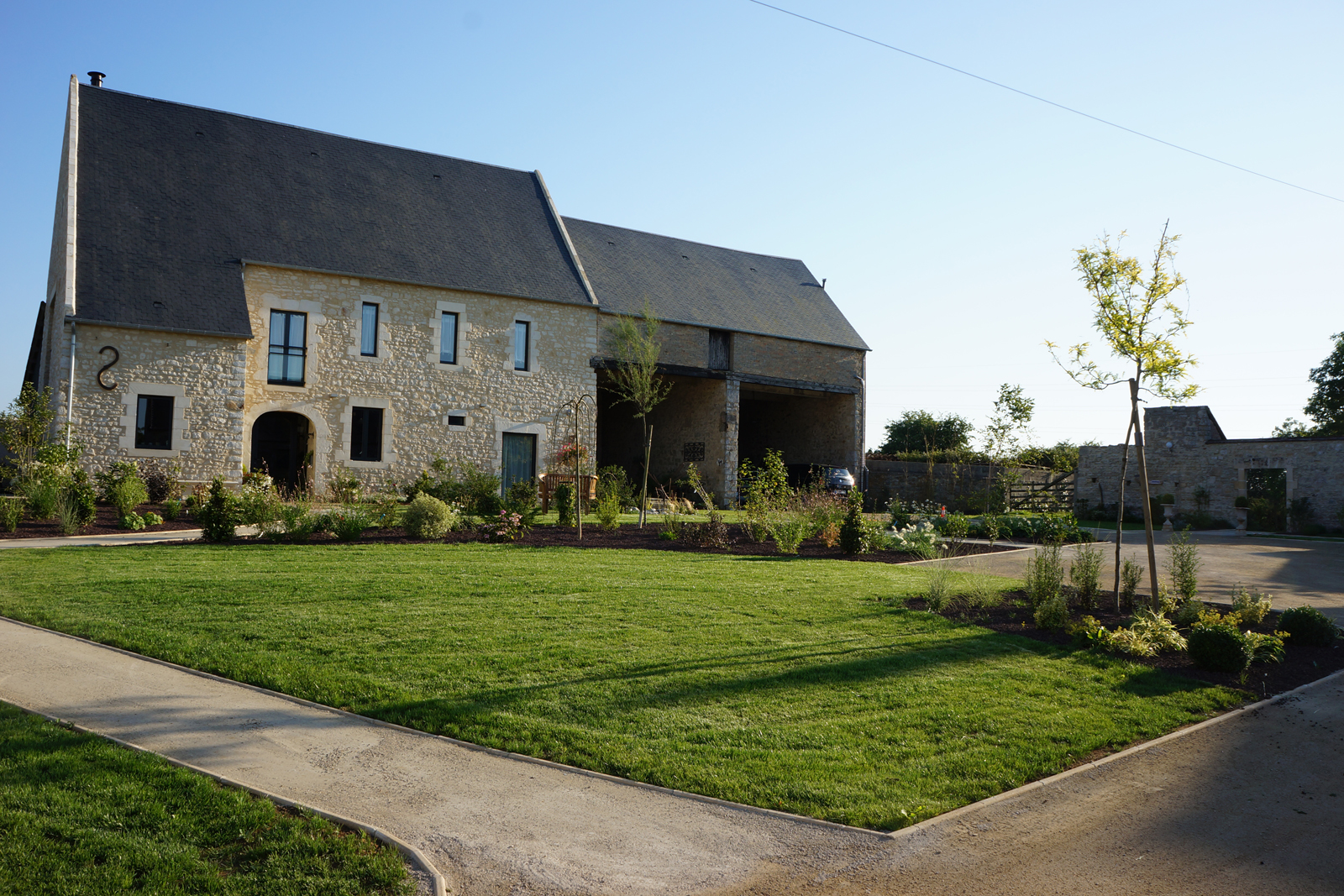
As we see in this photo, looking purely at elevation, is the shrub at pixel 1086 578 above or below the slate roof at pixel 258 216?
below

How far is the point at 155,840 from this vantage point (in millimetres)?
3191

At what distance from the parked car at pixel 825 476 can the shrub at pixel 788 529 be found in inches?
433

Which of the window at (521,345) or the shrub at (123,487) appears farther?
the window at (521,345)

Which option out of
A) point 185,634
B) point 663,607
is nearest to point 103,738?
point 185,634

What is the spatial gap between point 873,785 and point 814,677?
1693 millimetres

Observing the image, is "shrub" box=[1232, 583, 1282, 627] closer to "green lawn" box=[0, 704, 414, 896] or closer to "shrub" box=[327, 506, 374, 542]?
"green lawn" box=[0, 704, 414, 896]

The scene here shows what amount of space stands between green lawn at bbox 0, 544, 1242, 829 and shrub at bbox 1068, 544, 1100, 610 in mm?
1680

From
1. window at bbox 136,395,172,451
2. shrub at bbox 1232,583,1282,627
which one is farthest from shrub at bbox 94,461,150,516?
shrub at bbox 1232,583,1282,627

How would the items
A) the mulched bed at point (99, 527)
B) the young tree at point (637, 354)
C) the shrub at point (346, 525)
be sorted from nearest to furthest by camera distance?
the shrub at point (346, 525), the mulched bed at point (99, 527), the young tree at point (637, 354)

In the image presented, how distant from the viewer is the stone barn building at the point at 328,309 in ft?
56.3

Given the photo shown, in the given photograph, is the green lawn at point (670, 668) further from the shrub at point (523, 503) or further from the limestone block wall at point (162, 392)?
the limestone block wall at point (162, 392)

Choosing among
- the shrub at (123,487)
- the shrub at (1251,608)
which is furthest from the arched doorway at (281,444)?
the shrub at (1251,608)

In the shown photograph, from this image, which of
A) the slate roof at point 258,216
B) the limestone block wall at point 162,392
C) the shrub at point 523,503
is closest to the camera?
the shrub at point 523,503

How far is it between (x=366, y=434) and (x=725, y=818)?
18.3 metres
